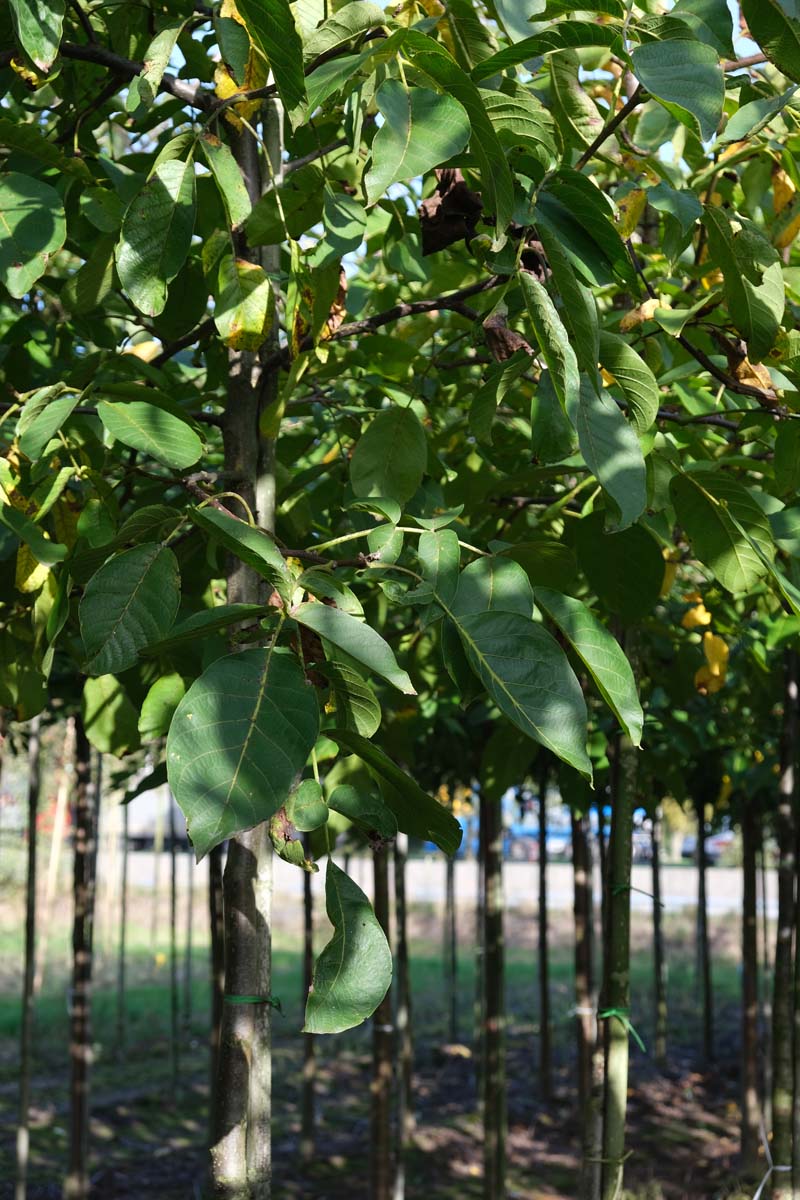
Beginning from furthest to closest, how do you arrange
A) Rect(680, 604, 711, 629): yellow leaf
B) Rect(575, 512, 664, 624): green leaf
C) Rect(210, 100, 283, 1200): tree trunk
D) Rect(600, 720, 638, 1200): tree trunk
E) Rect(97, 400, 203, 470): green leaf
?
Rect(680, 604, 711, 629): yellow leaf < Rect(600, 720, 638, 1200): tree trunk < Rect(575, 512, 664, 624): green leaf < Rect(210, 100, 283, 1200): tree trunk < Rect(97, 400, 203, 470): green leaf

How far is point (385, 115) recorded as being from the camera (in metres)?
0.93

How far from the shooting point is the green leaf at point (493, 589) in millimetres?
1092

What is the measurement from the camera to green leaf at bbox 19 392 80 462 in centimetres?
114

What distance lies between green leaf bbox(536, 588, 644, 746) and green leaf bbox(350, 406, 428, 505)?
0.38 metres

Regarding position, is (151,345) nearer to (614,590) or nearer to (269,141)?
(269,141)

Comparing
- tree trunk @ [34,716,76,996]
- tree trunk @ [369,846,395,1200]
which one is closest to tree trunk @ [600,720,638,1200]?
tree trunk @ [369,846,395,1200]

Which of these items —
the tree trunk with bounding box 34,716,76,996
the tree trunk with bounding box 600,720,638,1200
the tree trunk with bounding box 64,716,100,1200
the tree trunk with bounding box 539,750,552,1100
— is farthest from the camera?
the tree trunk with bounding box 34,716,76,996

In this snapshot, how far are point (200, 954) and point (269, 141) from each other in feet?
52.0

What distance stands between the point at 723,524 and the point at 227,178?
724mm

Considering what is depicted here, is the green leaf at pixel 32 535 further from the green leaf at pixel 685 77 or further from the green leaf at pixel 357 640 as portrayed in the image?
the green leaf at pixel 685 77

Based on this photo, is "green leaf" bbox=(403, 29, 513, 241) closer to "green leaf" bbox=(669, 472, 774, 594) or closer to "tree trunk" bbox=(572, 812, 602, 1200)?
"green leaf" bbox=(669, 472, 774, 594)

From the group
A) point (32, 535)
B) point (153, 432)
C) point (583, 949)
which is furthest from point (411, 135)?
point (583, 949)

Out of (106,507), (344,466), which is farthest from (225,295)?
(344,466)

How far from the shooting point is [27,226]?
1.26m
